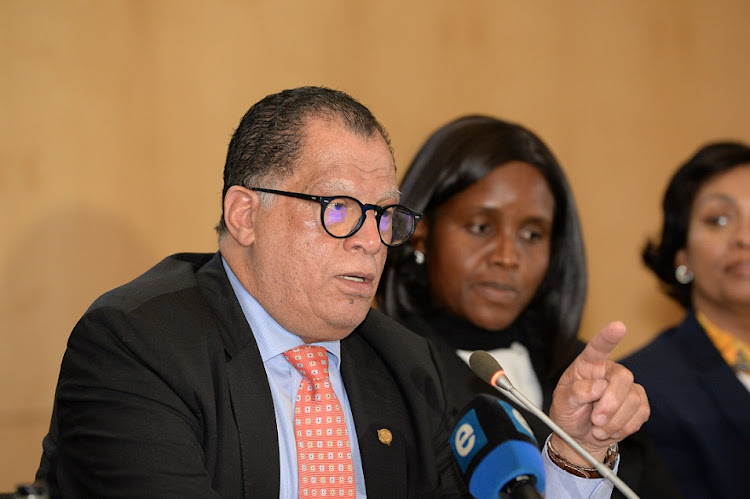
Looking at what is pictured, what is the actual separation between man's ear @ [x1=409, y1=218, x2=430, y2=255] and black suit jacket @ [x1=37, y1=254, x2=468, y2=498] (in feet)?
3.15

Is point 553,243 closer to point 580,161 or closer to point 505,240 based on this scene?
point 505,240

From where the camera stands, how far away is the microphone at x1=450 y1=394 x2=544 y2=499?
1348 mm

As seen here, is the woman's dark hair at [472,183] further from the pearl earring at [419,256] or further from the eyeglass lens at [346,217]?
the eyeglass lens at [346,217]

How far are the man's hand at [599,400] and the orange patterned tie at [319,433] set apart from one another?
1.47ft

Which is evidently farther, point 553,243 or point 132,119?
point 132,119

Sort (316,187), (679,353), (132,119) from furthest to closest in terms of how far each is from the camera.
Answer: (132,119) → (679,353) → (316,187)

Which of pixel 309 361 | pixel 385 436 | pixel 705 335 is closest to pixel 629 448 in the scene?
pixel 705 335

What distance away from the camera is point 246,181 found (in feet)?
6.11

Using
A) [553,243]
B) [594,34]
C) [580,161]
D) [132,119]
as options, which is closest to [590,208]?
[580,161]

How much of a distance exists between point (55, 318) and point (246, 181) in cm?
153

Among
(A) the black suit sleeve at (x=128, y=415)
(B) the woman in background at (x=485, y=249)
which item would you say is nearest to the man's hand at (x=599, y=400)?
(A) the black suit sleeve at (x=128, y=415)

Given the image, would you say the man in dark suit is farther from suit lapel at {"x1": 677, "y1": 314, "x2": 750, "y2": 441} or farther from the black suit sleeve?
suit lapel at {"x1": 677, "y1": 314, "x2": 750, "y2": 441}

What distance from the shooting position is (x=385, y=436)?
186 centimetres

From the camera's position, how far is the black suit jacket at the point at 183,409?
153 cm
